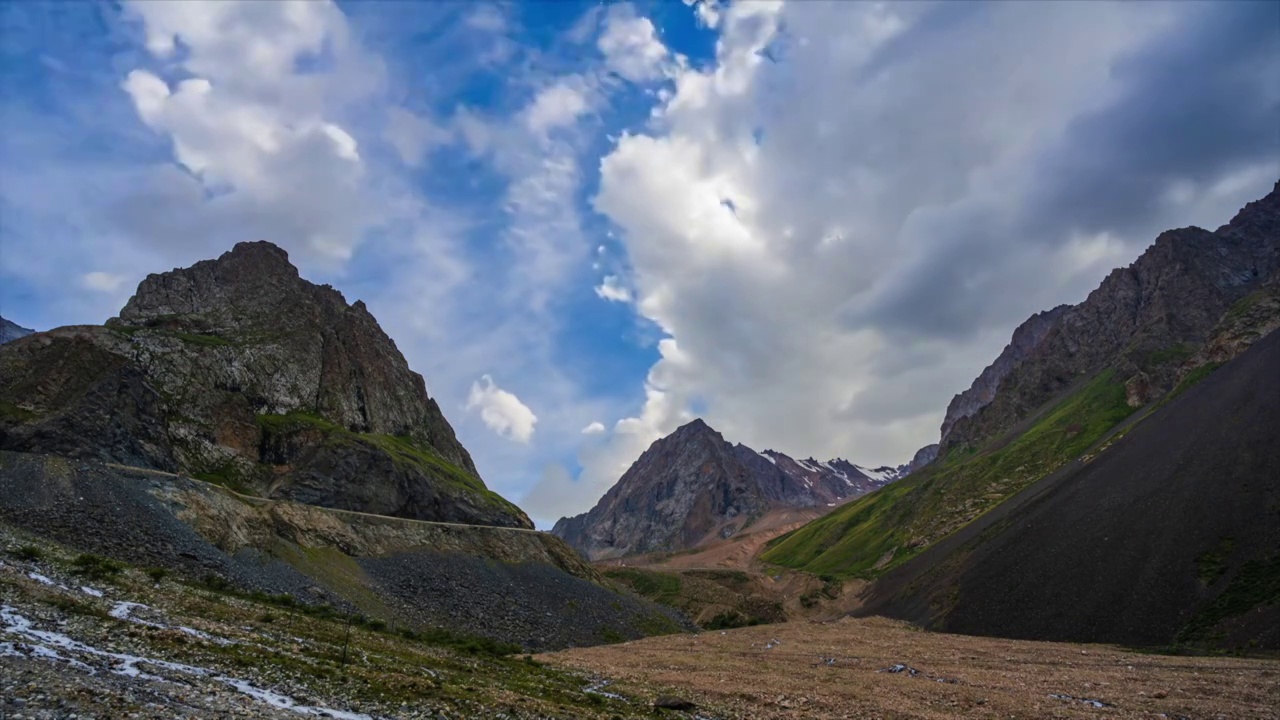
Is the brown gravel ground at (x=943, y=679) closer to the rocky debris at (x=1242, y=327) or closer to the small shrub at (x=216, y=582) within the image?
the small shrub at (x=216, y=582)

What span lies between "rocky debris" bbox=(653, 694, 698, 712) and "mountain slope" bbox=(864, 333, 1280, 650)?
203 feet

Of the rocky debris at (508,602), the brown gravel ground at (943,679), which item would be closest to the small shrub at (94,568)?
the rocky debris at (508,602)

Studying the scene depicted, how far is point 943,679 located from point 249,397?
125494 millimetres

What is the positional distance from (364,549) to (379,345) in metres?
109

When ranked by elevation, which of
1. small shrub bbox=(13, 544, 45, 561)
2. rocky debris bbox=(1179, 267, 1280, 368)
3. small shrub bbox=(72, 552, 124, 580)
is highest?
rocky debris bbox=(1179, 267, 1280, 368)

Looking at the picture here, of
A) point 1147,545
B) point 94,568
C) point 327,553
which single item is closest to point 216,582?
point 94,568

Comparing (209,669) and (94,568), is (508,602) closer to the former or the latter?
(94,568)

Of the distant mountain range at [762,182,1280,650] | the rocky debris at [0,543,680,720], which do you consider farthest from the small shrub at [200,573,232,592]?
the distant mountain range at [762,182,1280,650]

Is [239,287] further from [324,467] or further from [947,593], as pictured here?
[947,593]

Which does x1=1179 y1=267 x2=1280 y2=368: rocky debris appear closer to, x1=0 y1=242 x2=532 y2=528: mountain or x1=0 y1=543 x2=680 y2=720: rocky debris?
x1=0 y1=242 x2=532 y2=528: mountain

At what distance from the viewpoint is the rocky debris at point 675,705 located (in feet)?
126

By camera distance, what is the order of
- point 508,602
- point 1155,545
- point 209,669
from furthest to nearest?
1. point 508,602
2. point 1155,545
3. point 209,669

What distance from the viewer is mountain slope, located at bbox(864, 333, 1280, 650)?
71.7 m

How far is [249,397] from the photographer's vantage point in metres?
126
